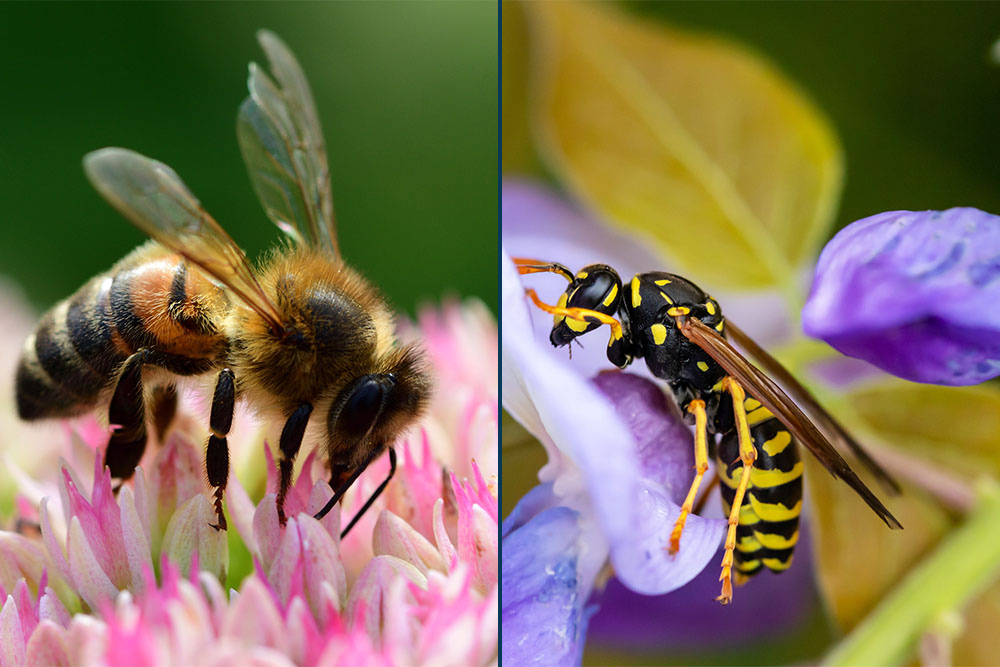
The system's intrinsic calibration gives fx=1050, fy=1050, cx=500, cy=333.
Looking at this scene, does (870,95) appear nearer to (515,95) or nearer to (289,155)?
(515,95)

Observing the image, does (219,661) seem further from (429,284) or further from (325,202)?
(429,284)

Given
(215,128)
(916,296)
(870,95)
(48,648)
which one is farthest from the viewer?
(215,128)

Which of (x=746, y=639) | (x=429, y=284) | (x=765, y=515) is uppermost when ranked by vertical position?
(x=765, y=515)

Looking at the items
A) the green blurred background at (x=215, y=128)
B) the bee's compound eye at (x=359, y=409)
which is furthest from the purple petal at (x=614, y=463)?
the green blurred background at (x=215, y=128)

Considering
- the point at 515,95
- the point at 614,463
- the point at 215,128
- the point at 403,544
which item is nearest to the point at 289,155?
the point at 515,95

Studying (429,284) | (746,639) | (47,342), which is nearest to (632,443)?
(746,639)
